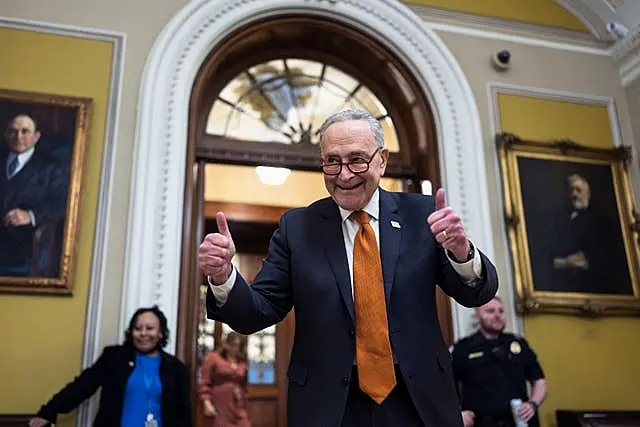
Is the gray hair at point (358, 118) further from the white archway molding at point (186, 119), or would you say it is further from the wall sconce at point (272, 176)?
the wall sconce at point (272, 176)

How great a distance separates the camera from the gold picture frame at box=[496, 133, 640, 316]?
479 centimetres

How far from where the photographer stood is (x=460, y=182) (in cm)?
484

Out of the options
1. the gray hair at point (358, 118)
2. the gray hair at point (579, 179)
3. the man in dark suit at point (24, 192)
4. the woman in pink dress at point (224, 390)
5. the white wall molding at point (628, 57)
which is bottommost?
the woman in pink dress at point (224, 390)

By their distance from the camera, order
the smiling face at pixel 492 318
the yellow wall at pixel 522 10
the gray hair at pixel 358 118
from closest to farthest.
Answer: the gray hair at pixel 358 118, the smiling face at pixel 492 318, the yellow wall at pixel 522 10

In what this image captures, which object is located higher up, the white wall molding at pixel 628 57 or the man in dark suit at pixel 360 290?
the white wall molding at pixel 628 57

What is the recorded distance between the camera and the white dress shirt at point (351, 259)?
1.52 meters

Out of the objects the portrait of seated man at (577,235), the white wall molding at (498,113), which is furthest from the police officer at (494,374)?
the portrait of seated man at (577,235)

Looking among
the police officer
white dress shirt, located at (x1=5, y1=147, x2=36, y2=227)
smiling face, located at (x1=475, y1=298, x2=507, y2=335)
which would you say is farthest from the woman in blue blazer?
smiling face, located at (x1=475, y1=298, x2=507, y2=335)

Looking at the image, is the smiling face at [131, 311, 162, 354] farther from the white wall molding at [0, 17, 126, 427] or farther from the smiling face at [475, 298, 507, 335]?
the smiling face at [475, 298, 507, 335]

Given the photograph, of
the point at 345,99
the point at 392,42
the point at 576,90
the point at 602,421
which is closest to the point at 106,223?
the point at 345,99

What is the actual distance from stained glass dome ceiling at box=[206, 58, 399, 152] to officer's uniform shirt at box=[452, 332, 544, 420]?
1929mm

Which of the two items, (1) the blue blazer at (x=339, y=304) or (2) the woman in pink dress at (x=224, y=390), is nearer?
(1) the blue blazer at (x=339, y=304)

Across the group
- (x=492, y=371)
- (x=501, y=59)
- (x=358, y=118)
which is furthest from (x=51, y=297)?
(x=501, y=59)

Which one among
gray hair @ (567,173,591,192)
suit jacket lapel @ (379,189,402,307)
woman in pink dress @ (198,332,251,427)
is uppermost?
gray hair @ (567,173,591,192)
